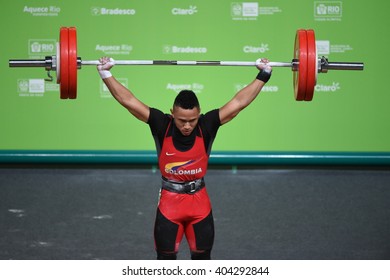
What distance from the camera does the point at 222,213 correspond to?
785 centimetres

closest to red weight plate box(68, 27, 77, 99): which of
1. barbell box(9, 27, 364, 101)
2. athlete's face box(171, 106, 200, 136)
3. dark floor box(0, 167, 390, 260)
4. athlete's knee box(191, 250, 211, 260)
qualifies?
barbell box(9, 27, 364, 101)

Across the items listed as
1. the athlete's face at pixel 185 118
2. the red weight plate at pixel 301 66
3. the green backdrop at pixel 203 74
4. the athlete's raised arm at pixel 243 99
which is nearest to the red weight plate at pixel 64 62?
the athlete's face at pixel 185 118

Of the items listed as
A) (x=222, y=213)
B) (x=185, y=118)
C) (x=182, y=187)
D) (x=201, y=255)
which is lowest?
(x=222, y=213)

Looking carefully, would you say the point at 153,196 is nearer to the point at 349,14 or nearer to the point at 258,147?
the point at 258,147

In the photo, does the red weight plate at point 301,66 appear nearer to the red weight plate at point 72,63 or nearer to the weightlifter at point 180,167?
the weightlifter at point 180,167

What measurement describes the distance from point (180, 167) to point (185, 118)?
0.32 metres

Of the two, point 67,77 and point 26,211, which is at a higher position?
point 67,77

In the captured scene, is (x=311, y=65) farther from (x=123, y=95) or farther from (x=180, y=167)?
(x=123, y=95)

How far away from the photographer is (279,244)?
22.7 feet

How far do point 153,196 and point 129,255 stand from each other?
1.89 metres

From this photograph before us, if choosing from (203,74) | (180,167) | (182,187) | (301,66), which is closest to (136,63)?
(180,167)

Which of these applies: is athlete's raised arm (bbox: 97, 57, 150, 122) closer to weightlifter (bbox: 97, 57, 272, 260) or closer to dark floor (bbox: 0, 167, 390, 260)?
weightlifter (bbox: 97, 57, 272, 260)

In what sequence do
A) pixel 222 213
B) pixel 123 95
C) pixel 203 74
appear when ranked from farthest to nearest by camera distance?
pixel 203 74
pixel 222 213
pixel 123 95

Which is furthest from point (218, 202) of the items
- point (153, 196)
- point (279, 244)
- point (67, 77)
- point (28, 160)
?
point (67, 77)
